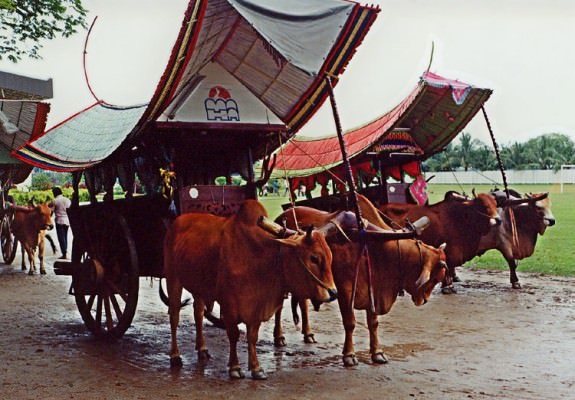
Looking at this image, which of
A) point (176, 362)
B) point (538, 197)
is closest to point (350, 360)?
point (176, 362)

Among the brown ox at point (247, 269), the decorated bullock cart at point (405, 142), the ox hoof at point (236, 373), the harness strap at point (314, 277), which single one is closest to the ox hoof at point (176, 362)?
the brown ox at point (247, 269)

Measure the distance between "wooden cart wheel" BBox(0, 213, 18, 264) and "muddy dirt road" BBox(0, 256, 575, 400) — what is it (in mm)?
5469

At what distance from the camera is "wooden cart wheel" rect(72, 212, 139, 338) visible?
7133mm

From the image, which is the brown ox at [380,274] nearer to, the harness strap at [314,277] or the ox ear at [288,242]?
the ox ear at [288,242]

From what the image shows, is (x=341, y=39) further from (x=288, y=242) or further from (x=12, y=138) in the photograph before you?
(x=12, y=138)

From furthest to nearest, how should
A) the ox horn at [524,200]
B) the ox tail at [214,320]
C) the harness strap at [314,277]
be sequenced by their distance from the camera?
the ox horn at [524,200] < the ox tail at [214,320] < the harness strap at [314,277]

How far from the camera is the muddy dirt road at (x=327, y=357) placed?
5.57 m

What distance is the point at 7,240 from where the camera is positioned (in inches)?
612

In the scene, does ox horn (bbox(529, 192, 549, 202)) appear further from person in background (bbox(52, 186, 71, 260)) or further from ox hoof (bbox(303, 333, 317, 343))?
person in background (bbox(52, 186, 71, 260))

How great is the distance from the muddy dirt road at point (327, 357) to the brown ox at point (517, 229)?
3.70 ft

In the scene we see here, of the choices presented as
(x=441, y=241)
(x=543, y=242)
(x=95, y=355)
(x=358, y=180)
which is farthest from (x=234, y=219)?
(x=543, y=242)

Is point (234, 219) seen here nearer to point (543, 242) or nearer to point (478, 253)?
point (478, 253)

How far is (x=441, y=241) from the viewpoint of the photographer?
10.0 metres

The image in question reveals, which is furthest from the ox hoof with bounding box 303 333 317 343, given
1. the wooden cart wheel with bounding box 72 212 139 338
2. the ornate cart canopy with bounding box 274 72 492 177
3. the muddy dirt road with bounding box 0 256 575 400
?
the ornate cart canopy with bounding box 274 72 492 177
